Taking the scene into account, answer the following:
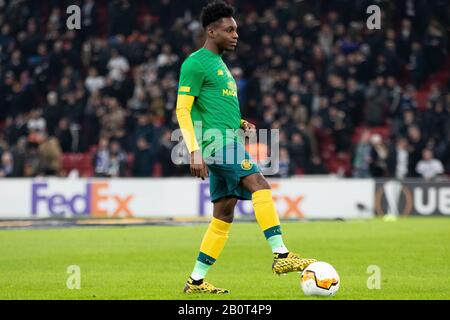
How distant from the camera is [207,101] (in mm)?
9508

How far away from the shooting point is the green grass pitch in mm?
9727

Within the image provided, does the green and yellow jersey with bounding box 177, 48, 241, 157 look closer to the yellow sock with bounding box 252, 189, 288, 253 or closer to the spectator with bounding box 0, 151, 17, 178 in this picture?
the yellow sock with bounding box 252, 189, 288, 253

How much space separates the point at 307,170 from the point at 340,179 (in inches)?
76.9

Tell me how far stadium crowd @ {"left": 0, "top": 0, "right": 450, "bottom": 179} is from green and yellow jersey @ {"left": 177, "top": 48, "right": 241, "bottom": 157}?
14211 mm

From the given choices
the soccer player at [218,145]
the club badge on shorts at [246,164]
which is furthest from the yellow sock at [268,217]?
the club badge on shorts at [246,164]

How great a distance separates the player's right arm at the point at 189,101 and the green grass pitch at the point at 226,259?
1300mm

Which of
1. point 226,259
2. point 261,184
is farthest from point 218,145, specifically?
point 226,259

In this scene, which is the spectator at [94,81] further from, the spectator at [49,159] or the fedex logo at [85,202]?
the fedex logo at [85,202]

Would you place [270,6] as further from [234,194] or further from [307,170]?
[234,194]

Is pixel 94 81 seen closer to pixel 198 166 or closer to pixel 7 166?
pixel 7 166

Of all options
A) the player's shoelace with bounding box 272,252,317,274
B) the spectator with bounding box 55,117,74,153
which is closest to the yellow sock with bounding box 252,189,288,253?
the player's shoelace with bounding box 272,252,317,274

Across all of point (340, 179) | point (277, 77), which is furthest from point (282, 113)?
point (340, 179)

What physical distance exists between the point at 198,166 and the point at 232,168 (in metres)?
0.35

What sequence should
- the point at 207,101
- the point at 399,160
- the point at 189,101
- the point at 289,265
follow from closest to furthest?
the point at 289,265 → the point at 189,101 → the point at 207,101 → the point at 399,160
